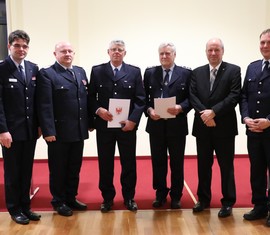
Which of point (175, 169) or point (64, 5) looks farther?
point (64, 5)

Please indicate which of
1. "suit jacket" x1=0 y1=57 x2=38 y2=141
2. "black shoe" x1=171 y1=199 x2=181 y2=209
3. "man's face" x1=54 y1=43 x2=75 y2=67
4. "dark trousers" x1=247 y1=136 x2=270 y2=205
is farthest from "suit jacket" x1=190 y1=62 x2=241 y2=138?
"suit jacket" x1=0 y1=57 x2=38 y2=141

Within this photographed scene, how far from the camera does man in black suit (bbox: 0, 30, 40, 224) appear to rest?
2986 millimetres

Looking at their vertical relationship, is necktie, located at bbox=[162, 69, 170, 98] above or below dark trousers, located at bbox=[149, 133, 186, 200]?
above

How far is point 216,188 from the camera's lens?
4094mm

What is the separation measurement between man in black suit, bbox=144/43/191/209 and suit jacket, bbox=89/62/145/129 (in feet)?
0.49

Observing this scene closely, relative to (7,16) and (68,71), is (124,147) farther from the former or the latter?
(7,16)

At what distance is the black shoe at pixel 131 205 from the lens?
341 cm

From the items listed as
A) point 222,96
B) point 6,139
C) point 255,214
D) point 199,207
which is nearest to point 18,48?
point 6,139

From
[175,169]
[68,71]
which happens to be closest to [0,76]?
[68,71]

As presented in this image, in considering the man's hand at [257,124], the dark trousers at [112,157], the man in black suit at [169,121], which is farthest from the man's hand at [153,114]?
the man's hand at [257,124]

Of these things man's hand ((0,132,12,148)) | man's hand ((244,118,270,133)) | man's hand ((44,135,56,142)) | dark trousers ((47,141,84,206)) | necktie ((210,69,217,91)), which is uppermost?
necktie ((210,69,217,91))

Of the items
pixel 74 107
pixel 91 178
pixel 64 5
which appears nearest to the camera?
pixel 74 107

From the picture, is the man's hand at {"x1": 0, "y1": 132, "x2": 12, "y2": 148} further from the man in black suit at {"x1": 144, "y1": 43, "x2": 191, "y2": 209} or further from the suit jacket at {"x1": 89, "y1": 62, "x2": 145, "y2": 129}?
the man in black suit at {"x1": 144, "y1": 43, "x2": 191, "y2": 209}

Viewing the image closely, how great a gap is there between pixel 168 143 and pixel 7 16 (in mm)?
3550
